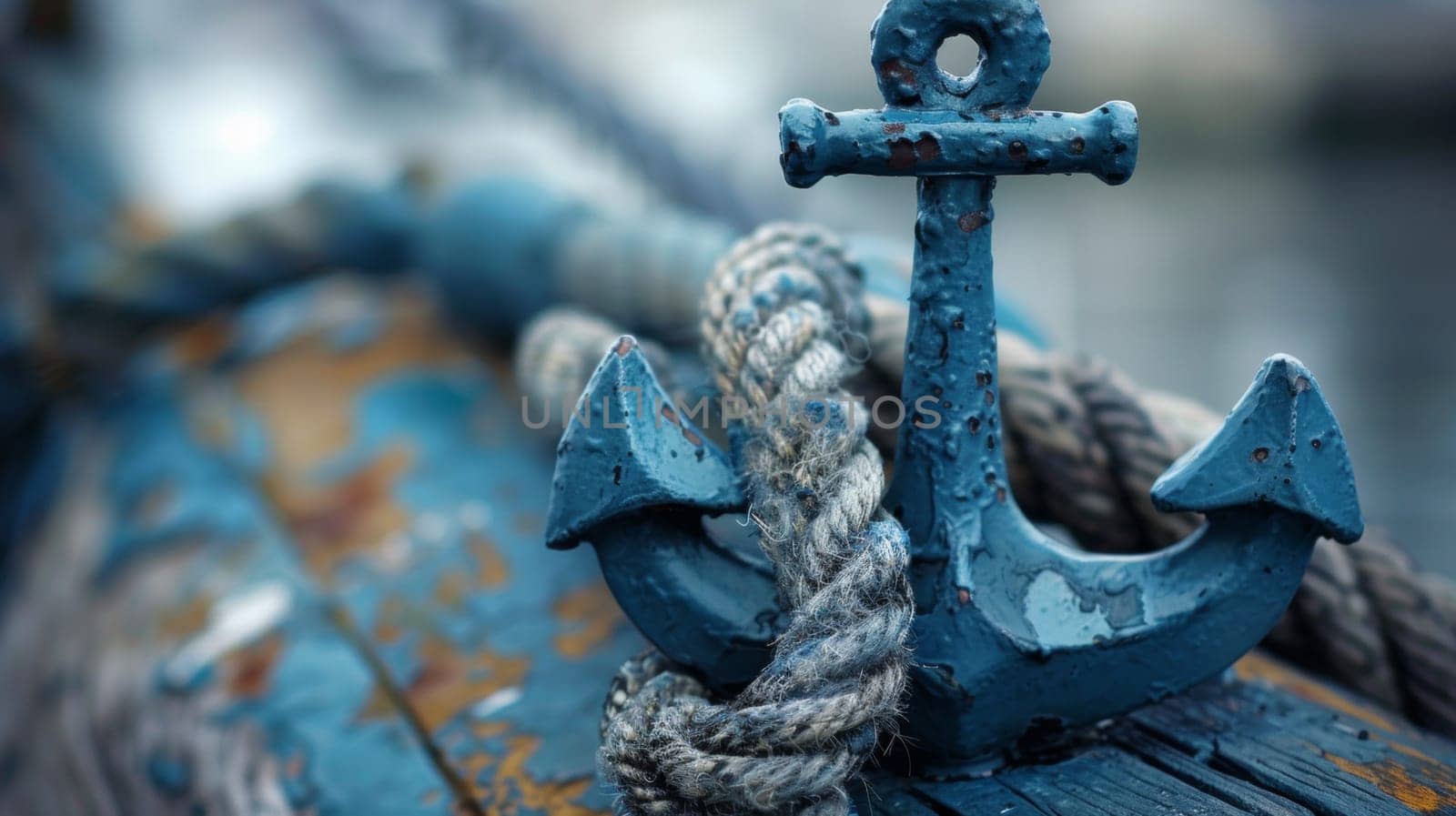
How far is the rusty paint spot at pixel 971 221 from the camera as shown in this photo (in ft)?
2.43

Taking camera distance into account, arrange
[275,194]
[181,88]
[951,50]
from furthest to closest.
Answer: [951,50], [181,88], [275,194]

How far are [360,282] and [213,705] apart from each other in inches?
41.4

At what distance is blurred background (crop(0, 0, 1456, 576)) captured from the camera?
2.25 m

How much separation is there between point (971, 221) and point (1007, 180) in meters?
9.07

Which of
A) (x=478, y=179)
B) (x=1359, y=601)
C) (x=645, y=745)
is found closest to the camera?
(x=645, y=745)

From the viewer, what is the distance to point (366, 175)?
1.99 meters

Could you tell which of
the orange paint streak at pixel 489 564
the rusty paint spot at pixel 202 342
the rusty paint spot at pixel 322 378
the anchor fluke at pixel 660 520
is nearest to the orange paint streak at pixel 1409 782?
the anchor fluke at pixel 660 520

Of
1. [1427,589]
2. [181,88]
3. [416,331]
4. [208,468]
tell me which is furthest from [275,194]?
[1427,589]

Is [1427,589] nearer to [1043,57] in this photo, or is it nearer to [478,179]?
[1043,57]

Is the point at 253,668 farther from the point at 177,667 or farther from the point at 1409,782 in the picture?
the point at 1409,782

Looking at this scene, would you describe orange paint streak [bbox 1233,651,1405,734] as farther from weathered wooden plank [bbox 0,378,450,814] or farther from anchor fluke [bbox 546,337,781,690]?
weathered wooden plank [bbox 0,378,450,814]

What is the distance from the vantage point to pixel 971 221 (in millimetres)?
744

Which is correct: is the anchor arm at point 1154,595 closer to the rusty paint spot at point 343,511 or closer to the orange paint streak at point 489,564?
the orange paint streak at point 489,564

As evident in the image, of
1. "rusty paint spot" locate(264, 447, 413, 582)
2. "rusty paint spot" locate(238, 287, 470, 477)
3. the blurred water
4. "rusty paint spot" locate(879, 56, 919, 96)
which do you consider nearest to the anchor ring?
"rusty paint spot" locate(879, 56, 919, 96)
